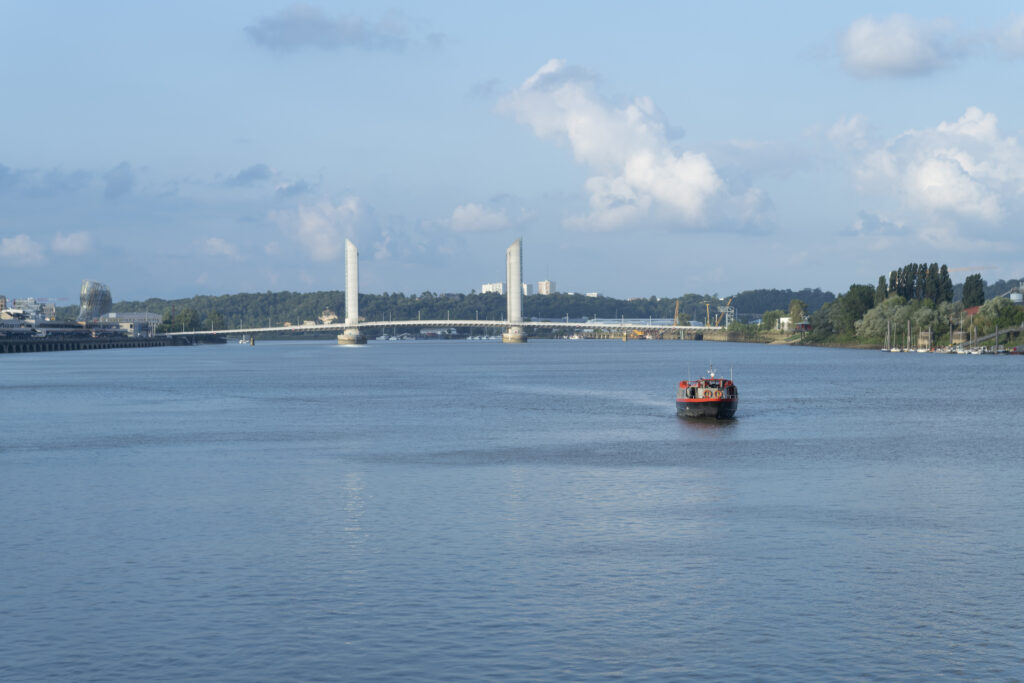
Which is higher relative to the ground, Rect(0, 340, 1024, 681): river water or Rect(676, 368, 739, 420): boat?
Rect(676, 368, 739, 420): boat

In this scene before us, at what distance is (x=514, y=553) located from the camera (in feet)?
105

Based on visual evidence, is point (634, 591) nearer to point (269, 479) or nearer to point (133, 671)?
point (133, 671)

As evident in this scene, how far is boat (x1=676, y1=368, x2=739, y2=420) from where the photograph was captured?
76.4 m

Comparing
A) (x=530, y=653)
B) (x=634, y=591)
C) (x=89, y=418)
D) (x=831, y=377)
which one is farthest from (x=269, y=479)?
(x=831, y=377)

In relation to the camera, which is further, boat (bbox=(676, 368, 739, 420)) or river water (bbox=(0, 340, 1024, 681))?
boat (bbox=(676, 368, 739, 420))

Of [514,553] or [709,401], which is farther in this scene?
[709,401]

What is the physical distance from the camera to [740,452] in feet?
192

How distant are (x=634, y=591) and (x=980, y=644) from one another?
783cm

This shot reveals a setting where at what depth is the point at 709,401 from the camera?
7625 cm

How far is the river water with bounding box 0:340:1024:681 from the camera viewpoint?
2273 centimetres

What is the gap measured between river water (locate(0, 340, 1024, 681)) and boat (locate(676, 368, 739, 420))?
3685mm

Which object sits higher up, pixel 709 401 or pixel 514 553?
pixel 709 401

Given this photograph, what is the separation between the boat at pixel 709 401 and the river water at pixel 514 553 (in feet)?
12.1

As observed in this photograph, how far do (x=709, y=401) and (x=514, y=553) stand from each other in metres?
46.1
